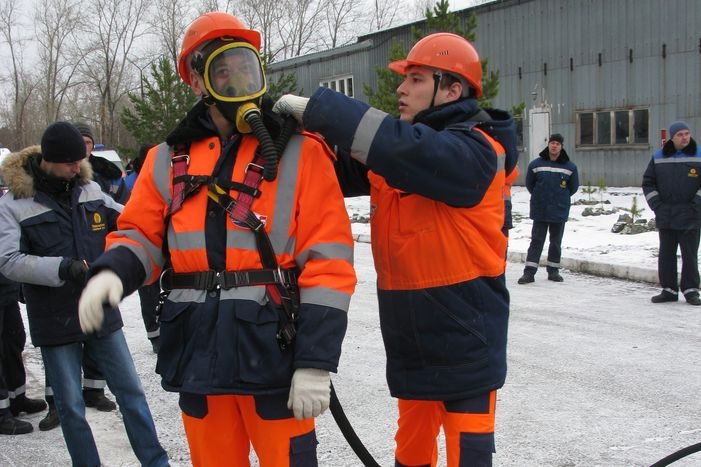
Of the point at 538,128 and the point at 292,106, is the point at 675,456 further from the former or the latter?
the point at 538,128

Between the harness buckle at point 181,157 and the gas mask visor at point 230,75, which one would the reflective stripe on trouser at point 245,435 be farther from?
the gas mask visor at point 230,75

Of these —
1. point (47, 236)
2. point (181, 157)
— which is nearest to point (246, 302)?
point (181, 157)

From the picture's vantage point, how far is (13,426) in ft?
15.5

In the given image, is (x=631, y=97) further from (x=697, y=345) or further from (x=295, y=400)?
(x=295, y=400)

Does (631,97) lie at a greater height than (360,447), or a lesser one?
greater

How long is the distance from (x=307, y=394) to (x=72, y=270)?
2.16 m

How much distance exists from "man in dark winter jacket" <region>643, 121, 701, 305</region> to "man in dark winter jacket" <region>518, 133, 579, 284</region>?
1.60 meters

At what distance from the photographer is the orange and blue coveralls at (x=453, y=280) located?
262 cm

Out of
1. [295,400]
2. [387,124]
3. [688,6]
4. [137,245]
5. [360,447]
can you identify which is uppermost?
[688,6]

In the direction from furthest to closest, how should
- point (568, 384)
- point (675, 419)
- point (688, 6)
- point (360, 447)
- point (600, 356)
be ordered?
point (688, 6) → point (600, 356) → point (568, 384) → point (675, 419) → point (360, 447)

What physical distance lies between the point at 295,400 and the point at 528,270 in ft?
25.5

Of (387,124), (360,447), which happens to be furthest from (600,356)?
(387,124)

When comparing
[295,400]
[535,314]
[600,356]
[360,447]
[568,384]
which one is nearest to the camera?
[295,400]

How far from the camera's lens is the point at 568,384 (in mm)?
5180
